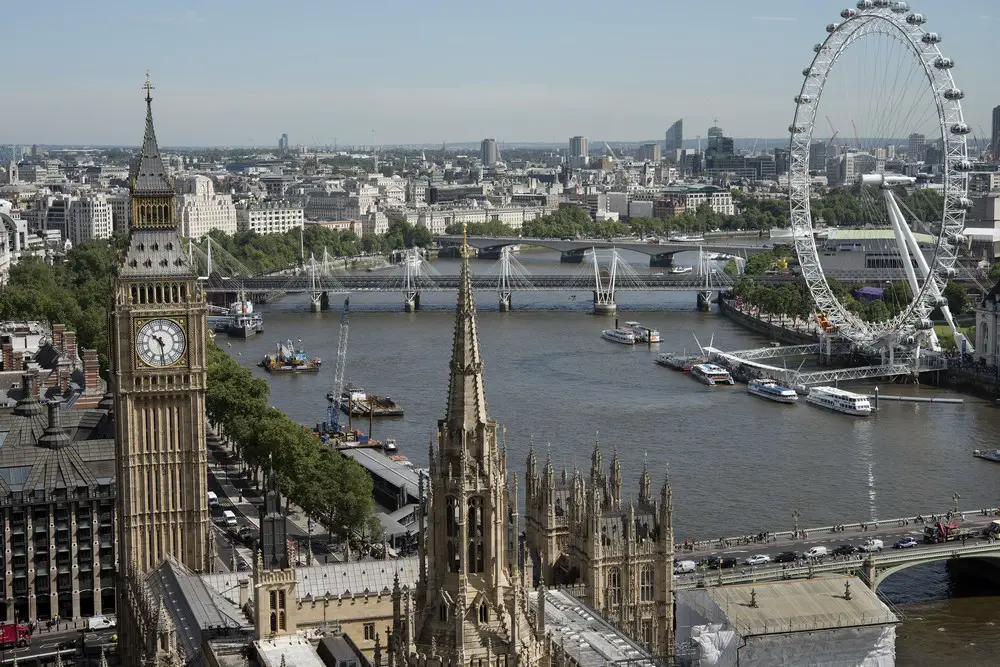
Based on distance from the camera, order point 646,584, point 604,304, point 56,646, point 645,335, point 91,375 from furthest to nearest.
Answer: point 604,304
point 645,335
point 91,375
point 56,646
point 646,584

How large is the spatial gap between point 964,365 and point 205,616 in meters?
39.4

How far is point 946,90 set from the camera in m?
55.7

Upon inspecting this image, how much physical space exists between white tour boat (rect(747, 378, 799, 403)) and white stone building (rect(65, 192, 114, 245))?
6794cm

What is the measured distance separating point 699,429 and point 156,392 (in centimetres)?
2375

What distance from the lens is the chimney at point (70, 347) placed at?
40922mm

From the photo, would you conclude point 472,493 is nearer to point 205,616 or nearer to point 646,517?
point 205,616

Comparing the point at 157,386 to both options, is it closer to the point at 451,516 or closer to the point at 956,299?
the point at 451,516

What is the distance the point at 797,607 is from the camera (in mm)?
23672

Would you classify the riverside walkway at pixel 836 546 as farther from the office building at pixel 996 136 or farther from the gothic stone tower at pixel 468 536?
the office building at pixel 996 136

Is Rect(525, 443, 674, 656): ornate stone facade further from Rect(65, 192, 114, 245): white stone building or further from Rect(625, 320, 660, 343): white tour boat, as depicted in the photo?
Rect(65, 192, 114, 245): white stone building

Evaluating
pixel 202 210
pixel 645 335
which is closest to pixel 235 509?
pixel 645 335

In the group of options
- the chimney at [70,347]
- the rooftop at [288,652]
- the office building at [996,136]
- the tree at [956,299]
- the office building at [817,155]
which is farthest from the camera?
the office building at [817,155]

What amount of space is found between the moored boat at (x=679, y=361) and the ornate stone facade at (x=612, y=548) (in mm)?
32880

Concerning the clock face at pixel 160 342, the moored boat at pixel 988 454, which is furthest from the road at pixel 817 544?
the clock face at pixel 160 342
